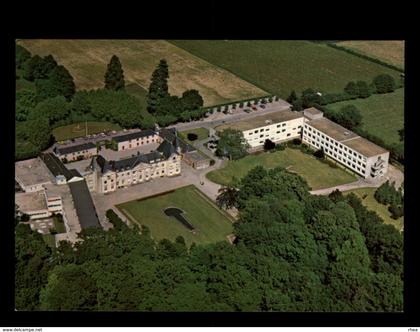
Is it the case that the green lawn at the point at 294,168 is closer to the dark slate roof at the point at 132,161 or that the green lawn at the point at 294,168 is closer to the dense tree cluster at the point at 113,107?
the dark slate roof at the point at 132,161

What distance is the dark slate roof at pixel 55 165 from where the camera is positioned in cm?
1363

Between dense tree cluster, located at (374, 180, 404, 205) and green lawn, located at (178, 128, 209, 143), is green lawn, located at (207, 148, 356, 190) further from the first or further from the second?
green lawn, located at (178, 128, 209, 143)

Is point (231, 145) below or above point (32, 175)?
above

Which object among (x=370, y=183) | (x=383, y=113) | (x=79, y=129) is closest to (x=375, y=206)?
(x=370, y=183)

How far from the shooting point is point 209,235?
12.5 metres

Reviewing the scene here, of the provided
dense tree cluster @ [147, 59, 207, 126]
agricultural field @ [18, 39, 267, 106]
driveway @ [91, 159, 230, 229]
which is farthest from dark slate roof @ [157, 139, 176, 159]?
agricultural field @ [18, 39, 267, 106]

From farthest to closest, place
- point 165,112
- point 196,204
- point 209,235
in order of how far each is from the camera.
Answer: point 165,112, point 196,204, point 209,235

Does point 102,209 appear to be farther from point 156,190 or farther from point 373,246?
point 373,246

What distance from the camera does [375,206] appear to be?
44.7 feet

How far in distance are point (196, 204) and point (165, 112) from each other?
13.9ft

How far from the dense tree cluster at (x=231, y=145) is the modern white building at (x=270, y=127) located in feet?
1.20

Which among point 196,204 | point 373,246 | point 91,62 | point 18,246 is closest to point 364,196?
point 373,246

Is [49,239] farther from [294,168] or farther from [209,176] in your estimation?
[294,168]

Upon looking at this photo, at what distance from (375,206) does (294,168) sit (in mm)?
2063
